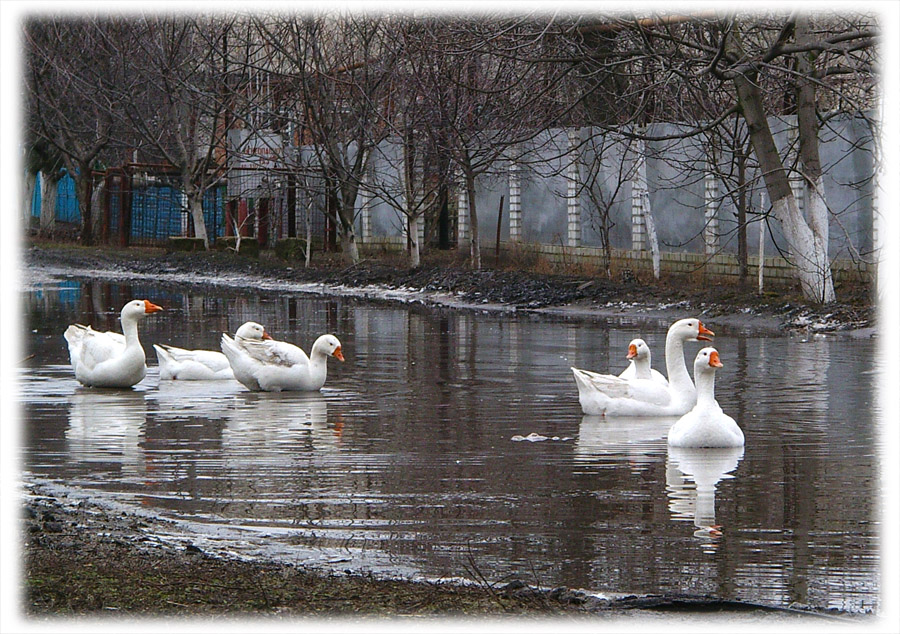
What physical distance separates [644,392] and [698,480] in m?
3.08

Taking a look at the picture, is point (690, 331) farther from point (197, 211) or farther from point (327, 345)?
point (197, 211)

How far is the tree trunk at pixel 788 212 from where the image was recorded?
22172 millimetres

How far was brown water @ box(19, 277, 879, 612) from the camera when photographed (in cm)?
736

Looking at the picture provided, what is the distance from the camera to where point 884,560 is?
736 centimetres

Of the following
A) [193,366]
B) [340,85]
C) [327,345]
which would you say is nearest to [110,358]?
[193,366]

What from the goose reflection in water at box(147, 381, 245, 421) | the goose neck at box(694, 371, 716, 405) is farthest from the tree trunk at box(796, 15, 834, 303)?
the goose neck at box(694, 371, 716, 405)

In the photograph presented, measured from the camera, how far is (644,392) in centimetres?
1263

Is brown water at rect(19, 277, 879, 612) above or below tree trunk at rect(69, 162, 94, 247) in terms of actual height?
below

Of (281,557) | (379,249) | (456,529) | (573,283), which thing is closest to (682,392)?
(456,529)

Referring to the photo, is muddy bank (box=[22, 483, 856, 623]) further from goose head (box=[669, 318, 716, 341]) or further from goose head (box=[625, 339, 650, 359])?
goose head (box=[669, 318, 716, 341])

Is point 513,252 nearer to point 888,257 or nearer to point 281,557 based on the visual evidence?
point 888,257

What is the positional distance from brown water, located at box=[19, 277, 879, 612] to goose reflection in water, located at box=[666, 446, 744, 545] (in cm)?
3

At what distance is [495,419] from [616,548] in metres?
4.86

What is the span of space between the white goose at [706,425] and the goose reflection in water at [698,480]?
0.20 feet
